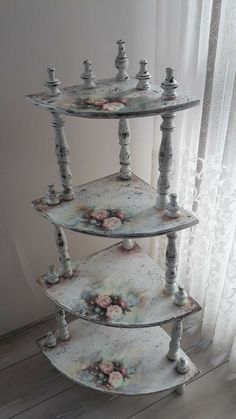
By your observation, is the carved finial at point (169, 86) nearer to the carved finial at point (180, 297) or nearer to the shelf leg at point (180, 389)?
the carved finial at point (180, 297)

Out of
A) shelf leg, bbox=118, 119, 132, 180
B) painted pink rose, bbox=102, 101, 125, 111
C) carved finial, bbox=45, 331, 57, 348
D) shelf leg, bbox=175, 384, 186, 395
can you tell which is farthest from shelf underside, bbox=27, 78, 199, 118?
shelf leg, bbox=175, 384, 186, 395

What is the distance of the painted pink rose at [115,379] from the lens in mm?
1362

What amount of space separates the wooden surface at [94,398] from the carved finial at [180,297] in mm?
527

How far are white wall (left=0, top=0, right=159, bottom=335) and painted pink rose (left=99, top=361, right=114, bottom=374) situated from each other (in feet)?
1.55

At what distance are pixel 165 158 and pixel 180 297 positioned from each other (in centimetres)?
45

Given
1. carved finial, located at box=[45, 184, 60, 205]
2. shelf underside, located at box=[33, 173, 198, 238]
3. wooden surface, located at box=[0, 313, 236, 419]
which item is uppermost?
carved finial, located at box=[45, 184, 60, 205]

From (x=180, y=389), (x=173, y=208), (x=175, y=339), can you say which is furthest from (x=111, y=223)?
(x=180, y=389)

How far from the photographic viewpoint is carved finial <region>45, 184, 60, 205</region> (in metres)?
1.15

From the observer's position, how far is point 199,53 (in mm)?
1158

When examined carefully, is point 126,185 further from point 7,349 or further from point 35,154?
point 7,349

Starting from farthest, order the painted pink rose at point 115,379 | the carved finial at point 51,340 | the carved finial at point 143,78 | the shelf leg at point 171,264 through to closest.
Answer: the carved finial at point 51,340, the painted pink rose at point 115,379, the shelf leg at point 171,264, the carved finial at point 143,78

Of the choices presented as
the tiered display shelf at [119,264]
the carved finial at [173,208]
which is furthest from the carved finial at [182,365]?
the carved finial at [173,208]

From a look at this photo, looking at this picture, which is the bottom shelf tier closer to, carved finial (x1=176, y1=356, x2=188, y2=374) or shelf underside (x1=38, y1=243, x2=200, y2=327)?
carved finial (x1=176, y1=356, x2=188, y2=374)

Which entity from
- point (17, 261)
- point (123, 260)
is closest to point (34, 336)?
point (17, 261)
